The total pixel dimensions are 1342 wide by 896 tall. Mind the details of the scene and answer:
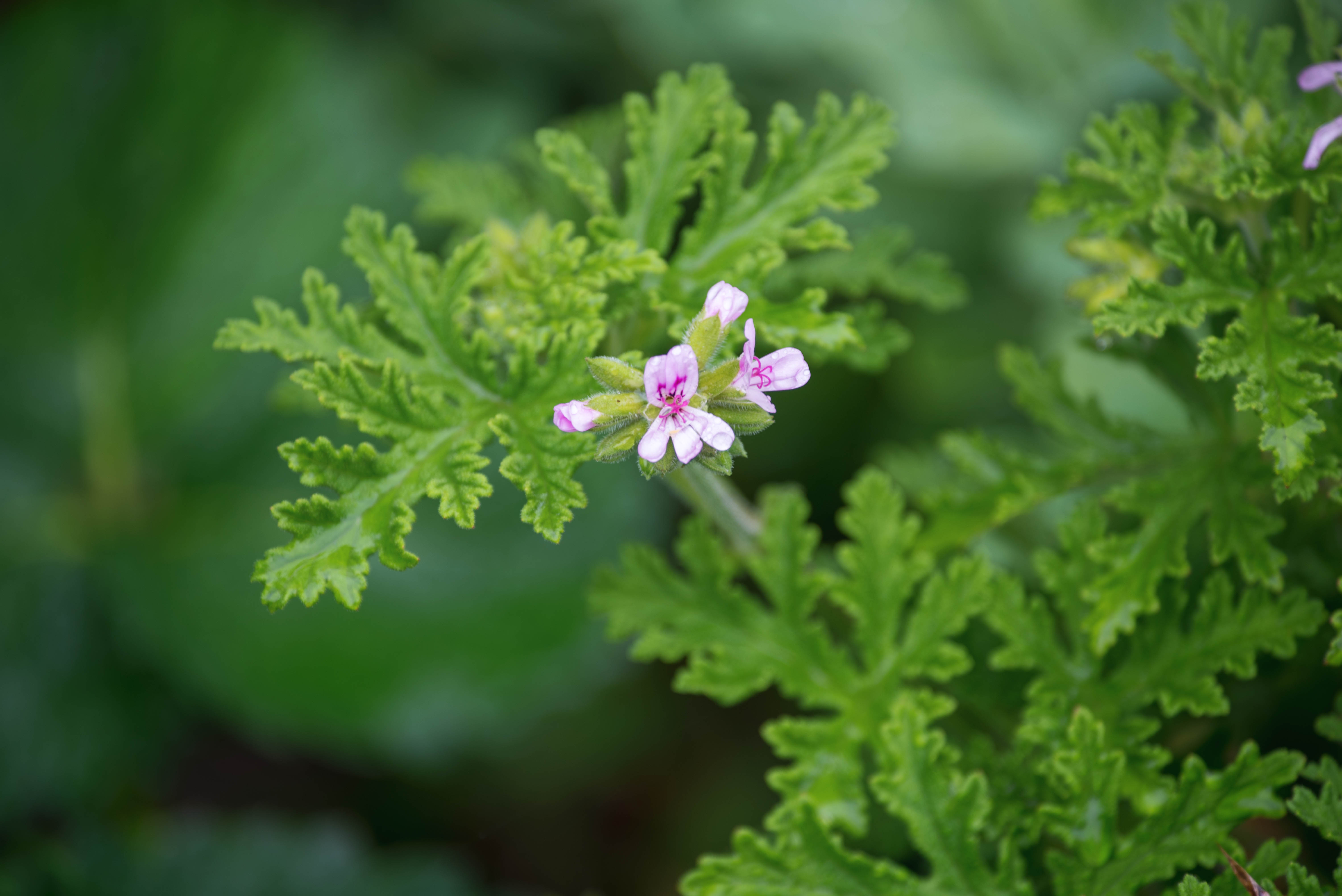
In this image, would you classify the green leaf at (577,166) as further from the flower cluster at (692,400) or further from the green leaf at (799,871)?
the green leaf at (799,871)

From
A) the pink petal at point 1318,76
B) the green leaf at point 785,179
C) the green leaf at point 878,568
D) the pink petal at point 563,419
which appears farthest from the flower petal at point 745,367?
the pink petal at point 1318,76

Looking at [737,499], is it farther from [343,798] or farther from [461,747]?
[343,798]

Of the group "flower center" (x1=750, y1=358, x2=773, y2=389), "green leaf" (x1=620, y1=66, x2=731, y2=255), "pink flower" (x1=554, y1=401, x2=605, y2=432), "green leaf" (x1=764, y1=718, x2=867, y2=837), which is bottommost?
"green leaf" (x1=764, y1=718, x2=867, y2=837)

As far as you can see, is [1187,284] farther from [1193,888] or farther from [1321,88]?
[1193,888]

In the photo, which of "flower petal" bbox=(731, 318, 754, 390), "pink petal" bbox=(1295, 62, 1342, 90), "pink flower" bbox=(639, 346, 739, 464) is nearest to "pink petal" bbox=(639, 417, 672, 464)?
"pink flower" bbox=(639, 346, 739, 464)

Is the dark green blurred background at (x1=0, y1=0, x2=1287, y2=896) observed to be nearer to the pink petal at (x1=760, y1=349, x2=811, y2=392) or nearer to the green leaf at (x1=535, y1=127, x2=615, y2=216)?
the green leaf at (x1=535, y1=127, x2=615, y2=216)
